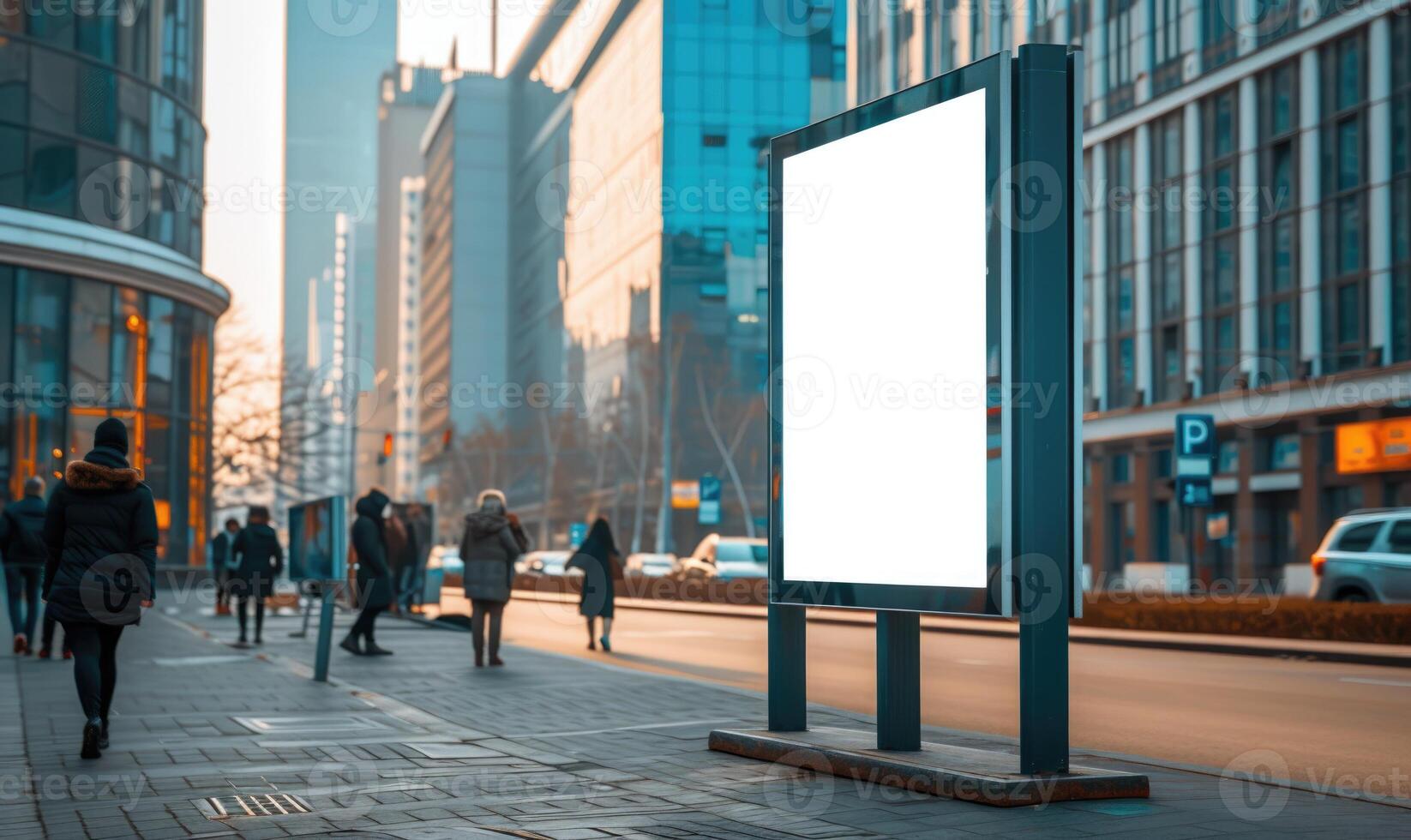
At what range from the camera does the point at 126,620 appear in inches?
364

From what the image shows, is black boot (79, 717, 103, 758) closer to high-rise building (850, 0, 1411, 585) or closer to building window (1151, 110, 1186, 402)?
high-rise building (850, 0, 1411, 585)

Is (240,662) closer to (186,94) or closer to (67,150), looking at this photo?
(67,150)

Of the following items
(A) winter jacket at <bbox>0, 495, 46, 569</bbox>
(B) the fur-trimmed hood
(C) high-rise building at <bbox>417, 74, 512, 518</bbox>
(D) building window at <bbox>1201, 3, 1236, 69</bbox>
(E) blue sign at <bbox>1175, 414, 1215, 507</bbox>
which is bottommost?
(A) winter jacket at <bbox>0, 495, 46, 569</bbox>

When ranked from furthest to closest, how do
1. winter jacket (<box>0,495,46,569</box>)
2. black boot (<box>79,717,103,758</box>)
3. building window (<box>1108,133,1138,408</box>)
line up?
building window (<box>1108,133,1138,408</box>)
winter jacket (<box>0,495,46,569</box>)
black boot (<box>79,717,103,758</box>)

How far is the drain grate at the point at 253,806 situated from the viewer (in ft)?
22.8

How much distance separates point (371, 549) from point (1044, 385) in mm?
11704

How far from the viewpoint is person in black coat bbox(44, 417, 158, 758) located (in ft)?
30.2

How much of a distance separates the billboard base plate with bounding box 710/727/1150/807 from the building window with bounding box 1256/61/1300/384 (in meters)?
36.5

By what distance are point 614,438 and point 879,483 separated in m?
71.4

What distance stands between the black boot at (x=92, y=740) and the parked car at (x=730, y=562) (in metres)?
33.1

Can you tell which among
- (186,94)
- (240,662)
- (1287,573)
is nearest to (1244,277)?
(1287,573)

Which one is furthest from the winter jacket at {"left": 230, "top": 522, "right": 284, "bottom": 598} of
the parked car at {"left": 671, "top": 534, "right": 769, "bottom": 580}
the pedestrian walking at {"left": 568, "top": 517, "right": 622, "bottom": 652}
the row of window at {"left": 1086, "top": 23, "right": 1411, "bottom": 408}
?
the row of window at {"left": 1086, "top": 23, "right": 1411, "bottom": 408}

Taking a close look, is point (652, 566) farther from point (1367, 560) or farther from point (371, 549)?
point (371, 549)

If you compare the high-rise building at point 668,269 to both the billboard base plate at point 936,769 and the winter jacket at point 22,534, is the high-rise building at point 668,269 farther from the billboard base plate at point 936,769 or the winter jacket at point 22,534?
the billboard base plate at point 936,769
